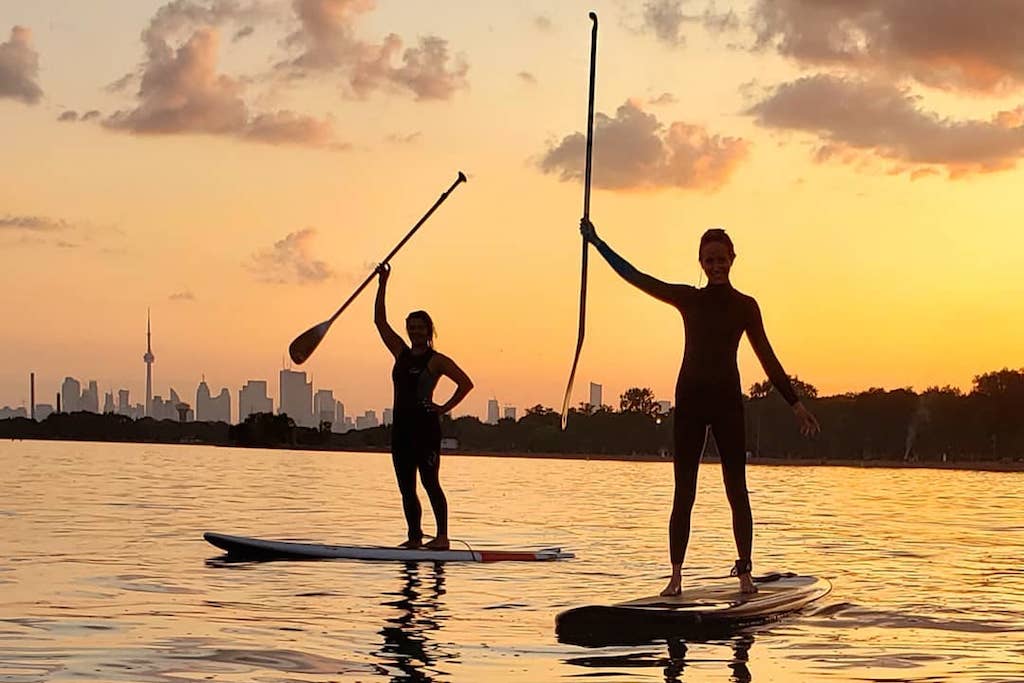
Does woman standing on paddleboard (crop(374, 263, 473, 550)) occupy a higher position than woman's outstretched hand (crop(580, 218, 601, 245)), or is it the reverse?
woman's outstretched hand (crop(580, 218, 601, 245))

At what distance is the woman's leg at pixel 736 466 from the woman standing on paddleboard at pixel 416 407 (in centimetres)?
493

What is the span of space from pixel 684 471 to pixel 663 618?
1325mm

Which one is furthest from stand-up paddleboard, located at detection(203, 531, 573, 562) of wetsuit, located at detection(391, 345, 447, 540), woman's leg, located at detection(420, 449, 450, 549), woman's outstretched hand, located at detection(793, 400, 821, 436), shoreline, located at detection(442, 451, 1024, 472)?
shoreline, located at detection(442, 451, 1024, 472)

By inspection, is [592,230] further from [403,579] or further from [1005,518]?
[1005,518]

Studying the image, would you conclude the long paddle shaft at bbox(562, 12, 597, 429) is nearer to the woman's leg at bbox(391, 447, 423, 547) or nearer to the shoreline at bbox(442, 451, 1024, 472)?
the woman's leg at bbox(391, 447, 423, 547)

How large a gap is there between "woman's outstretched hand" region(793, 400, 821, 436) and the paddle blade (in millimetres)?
7167

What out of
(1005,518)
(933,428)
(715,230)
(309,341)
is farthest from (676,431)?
(933,428)

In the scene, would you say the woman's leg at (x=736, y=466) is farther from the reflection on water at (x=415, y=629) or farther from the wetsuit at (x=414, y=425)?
the wetsuit at (x=414, y=425)

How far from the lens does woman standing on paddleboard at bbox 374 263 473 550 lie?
15664 mm

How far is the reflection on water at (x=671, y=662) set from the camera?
28.5ft

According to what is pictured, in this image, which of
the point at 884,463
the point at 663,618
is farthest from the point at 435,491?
the point at 884,463

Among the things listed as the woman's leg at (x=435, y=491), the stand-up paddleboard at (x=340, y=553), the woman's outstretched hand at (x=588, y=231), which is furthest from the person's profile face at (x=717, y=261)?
the stand-up paddleboard at (x=340, y=553)

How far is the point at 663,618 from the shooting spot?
1010 cm

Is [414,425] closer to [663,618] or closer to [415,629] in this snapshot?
[415,629]
